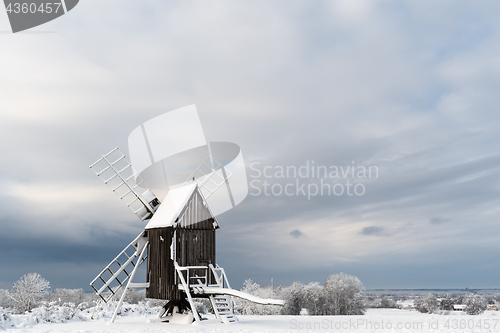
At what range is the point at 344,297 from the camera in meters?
30.5

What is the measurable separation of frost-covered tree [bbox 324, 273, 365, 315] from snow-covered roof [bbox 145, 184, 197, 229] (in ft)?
51.5

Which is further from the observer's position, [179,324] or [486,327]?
[179,324]

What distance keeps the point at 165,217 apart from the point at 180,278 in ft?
10.1

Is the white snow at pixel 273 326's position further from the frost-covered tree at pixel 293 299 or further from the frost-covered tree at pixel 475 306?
the frost-covered tree at pixel 293 299

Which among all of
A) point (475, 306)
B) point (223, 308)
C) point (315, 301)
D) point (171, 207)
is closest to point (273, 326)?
point (223, 308)

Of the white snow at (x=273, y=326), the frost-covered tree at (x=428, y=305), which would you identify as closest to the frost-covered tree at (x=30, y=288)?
the white snow at (x=273, y=326)

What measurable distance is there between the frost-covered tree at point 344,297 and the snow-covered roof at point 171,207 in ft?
51.5

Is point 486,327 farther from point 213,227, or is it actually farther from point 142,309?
point 142,309

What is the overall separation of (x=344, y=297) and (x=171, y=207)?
55.0 feet

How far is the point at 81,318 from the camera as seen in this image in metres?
22.2

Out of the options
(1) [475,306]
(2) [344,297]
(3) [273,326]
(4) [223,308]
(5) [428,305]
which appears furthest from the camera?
(5) [428,305]

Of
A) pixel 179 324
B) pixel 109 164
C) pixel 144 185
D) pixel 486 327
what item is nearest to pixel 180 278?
pixel 179 324

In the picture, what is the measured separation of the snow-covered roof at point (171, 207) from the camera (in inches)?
759

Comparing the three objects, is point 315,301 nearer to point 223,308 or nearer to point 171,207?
point 223,308
